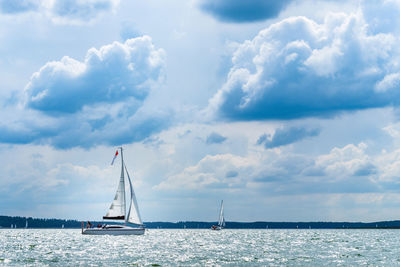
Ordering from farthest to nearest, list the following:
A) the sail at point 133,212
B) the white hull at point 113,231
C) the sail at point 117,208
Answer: the sail at point 133,212 < the sail at point 117,208 < the white hull at point 113,231

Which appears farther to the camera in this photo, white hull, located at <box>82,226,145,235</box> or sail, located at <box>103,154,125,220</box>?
sail, located at <box>103,154,125,220</box>

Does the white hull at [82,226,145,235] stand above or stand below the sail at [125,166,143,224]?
below

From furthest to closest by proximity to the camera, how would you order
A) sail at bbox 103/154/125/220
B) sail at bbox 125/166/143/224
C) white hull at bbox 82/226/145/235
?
sail at bbox 125/166/143/224 → sail at bbox 103/154/125/220 → white hull at bbox 82/226/145/235

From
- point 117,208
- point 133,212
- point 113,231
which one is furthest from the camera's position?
point 133,212

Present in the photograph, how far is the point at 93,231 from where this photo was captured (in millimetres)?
134375

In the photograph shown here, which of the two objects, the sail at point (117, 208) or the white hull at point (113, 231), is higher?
the sail at point (117, 208)

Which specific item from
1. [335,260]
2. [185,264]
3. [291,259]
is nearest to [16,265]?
[185,264]

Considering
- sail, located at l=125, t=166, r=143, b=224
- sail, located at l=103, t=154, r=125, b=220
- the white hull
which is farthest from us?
sail, located at l=125, t=166, r=143, b=224

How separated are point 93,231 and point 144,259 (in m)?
68.4

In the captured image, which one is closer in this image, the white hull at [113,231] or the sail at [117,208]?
the white hull at [113,231]

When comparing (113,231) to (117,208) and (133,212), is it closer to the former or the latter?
(117,208)

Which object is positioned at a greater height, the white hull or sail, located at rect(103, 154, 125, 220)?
sail, located at rect(103, 154, 125, 220)

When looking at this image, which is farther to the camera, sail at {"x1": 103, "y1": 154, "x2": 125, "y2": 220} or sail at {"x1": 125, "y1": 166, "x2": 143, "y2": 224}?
sail at {"x1": 125, "y1": 166, "x2": 143, "y2": 224}

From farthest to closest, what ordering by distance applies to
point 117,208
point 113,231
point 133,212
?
point 133,212
point 117,208
point 113,231
